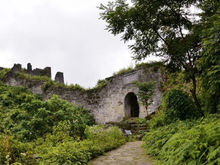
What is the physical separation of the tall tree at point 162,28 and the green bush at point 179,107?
0.20m

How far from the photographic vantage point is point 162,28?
6527 mm

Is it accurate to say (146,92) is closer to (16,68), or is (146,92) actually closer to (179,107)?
(179,107)

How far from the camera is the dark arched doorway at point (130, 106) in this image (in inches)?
579

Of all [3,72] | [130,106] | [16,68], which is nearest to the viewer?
[130,106]

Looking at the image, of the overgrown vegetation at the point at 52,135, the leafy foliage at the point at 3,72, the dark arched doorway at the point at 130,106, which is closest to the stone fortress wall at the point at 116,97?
the dark arched doorway at the point at 130,106

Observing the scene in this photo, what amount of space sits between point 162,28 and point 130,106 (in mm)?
9175

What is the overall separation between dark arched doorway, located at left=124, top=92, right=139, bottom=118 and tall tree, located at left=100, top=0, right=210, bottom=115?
8.30 metres

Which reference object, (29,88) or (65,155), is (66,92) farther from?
(65,155)

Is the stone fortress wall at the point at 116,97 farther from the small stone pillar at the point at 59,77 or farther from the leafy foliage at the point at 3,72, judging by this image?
the leafy foliage at the point at 3,72

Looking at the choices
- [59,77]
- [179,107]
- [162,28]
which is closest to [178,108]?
[179,107]

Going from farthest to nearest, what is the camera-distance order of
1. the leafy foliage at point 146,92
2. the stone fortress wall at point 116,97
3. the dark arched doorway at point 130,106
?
the dark arched doorway at point 130,106
the stone fortress wall at point 116,97
the leafy foliage at point 146,92

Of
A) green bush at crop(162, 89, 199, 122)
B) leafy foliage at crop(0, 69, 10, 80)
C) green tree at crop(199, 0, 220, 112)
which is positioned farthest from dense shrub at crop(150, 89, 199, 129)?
leafy foliage at crop(0, 69, 10, 80)

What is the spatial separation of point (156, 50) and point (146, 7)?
1.37 metres

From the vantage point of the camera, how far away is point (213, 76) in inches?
161
